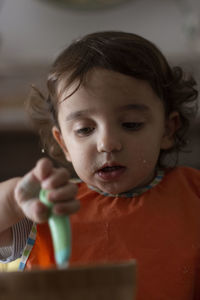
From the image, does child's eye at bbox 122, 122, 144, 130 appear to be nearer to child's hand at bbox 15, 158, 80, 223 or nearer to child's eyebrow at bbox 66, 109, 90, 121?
child's eyebrow at bbox 66, 109, 90, 121

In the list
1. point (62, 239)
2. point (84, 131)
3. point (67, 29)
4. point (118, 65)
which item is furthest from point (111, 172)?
point (67, 29)

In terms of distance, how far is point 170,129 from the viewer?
96cm

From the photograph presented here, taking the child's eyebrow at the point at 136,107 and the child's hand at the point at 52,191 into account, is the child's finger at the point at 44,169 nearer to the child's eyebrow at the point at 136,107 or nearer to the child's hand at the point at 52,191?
the child's hand at the point at 52,191

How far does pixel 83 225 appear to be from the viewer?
2.57 feet

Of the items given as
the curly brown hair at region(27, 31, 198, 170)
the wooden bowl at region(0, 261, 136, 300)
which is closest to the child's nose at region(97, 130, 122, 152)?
the curly brown hair at region(27, 31, 198, 170)

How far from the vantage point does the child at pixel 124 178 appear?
75cm

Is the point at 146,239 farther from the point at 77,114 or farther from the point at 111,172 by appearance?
the point at 77,114

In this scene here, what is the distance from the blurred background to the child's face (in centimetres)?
153

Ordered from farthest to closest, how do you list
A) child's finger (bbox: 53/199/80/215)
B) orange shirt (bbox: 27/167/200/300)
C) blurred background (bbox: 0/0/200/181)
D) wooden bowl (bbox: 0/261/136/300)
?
blurred background (bbox: 0/0/200/181) → orange shirt (bbox: 27/167/200/300) → child's finger (bbox: 53/199/80/215) → wooden bowl (bbox: 0/261/136/300)

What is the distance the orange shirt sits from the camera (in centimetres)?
74

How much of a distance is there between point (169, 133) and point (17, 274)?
65cm

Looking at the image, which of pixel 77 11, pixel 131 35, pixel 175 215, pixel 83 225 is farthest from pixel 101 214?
pixel 77 11

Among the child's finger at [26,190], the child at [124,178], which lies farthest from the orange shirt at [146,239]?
the child's finger at [26,190]

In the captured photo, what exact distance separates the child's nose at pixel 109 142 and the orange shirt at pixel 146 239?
5.3 inches
